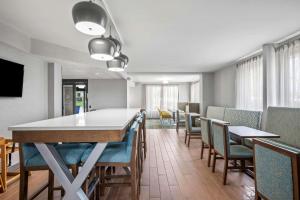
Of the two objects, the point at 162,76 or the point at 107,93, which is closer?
the point at 107,93

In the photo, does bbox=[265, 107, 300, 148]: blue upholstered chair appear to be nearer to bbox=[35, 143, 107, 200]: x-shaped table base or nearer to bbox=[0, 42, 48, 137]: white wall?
bbox=[35, 143, 107, 200]: x-shaped table base

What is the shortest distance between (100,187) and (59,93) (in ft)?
9.85

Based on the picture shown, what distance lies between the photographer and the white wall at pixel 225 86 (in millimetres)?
5001

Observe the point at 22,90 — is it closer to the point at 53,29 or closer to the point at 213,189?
the point at 53,29

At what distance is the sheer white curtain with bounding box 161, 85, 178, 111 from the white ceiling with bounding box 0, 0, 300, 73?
7.12 meters

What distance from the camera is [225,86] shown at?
5445 mm

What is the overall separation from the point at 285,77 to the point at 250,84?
1023 mm

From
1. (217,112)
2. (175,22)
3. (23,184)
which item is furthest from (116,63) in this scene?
(217,112)

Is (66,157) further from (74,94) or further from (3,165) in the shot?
(74,94)

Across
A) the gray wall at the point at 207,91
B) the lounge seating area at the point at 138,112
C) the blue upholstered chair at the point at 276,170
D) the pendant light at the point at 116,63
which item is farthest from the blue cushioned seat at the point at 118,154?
the gray wall at the point at 207,91

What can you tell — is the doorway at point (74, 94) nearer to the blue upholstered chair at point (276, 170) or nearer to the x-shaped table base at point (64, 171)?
the x-shaped table base at point (64, 171)

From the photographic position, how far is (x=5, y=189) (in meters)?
2.28

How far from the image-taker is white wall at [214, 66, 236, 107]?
500cm

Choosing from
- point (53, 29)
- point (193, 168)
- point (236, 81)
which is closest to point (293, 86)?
point (236, 81)
